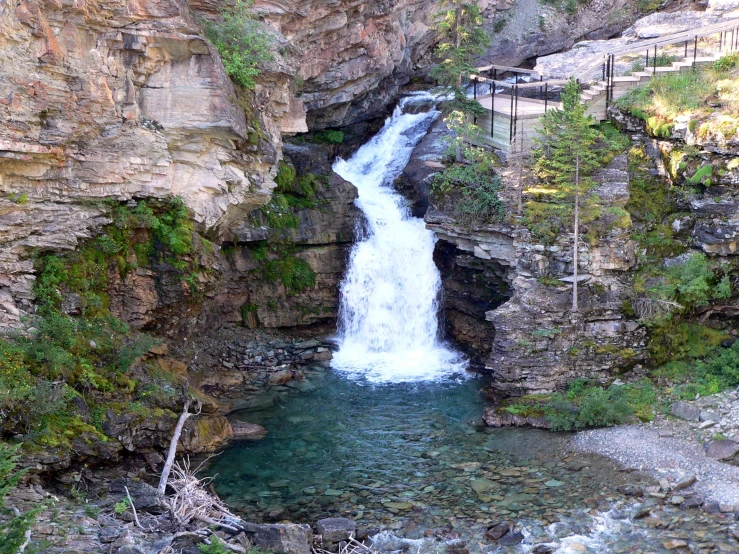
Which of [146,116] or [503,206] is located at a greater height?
[146,116]

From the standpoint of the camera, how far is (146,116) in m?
20.4

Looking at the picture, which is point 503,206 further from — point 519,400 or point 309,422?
point 309,422

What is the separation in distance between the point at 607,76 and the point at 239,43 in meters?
12.9

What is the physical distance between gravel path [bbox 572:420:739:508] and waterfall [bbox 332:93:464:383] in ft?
21.9

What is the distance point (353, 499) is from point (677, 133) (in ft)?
48.7

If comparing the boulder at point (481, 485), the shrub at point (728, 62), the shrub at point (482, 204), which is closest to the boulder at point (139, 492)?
the boulder at point (481, 485)

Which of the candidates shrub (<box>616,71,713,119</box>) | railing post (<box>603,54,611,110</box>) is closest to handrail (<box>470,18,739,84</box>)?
railing post (<box>603,54,611,110</box>)

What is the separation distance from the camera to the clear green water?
16.8 meters

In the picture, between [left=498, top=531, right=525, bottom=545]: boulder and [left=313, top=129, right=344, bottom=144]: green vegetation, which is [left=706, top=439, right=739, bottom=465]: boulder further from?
[left=313, top=129, right=344, bottom=144]: green vegetation

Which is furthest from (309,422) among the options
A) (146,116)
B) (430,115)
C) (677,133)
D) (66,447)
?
(430,115)

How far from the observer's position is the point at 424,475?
19.2 metres

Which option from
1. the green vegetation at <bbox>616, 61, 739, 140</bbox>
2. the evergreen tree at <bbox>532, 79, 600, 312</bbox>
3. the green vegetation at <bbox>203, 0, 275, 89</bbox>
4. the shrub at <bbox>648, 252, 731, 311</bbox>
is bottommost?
the shrub at <bbox>648, 252, 731, 311</bbox>

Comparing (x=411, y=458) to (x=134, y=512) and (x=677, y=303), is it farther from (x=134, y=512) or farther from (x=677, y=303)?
(x=677, y=303)

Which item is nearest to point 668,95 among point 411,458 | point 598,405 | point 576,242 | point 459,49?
point 576,242
